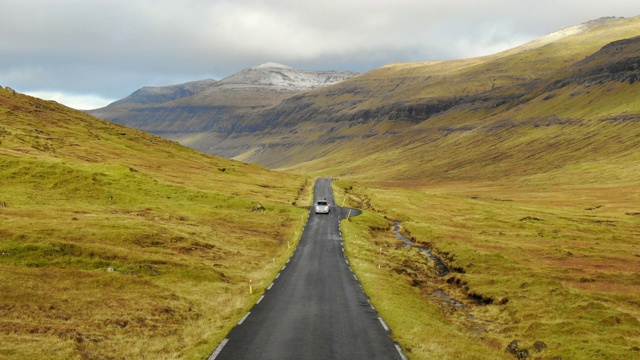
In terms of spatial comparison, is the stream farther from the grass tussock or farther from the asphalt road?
the asphalt road

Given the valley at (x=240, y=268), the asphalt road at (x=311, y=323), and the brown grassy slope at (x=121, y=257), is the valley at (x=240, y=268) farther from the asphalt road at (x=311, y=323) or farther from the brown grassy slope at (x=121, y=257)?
the asphalt road at (x=311, y=323)

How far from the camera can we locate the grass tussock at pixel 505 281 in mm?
26156

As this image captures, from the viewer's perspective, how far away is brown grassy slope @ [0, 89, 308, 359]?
21.7 metres

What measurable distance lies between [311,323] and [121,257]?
793 inches

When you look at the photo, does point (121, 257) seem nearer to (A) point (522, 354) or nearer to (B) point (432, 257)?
(A) point (522, 354)

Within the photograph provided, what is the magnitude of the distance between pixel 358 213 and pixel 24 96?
154m

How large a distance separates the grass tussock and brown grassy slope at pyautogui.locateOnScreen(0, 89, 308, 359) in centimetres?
1122

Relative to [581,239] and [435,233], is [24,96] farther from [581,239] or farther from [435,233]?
[581,239]

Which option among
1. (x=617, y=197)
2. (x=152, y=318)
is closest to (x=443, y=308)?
(x=152, y=318)

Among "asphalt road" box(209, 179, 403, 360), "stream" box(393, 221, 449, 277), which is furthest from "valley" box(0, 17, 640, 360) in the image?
"asphalt road" box(209, 179, 403, 360)

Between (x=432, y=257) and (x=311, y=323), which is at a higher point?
(x=311, y=323)

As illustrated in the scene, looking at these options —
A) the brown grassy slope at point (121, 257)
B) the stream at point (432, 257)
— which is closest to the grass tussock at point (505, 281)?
the stream at point (432, 257)

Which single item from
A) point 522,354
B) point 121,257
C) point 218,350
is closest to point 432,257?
point 522,354

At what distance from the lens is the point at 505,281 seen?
44.4m
